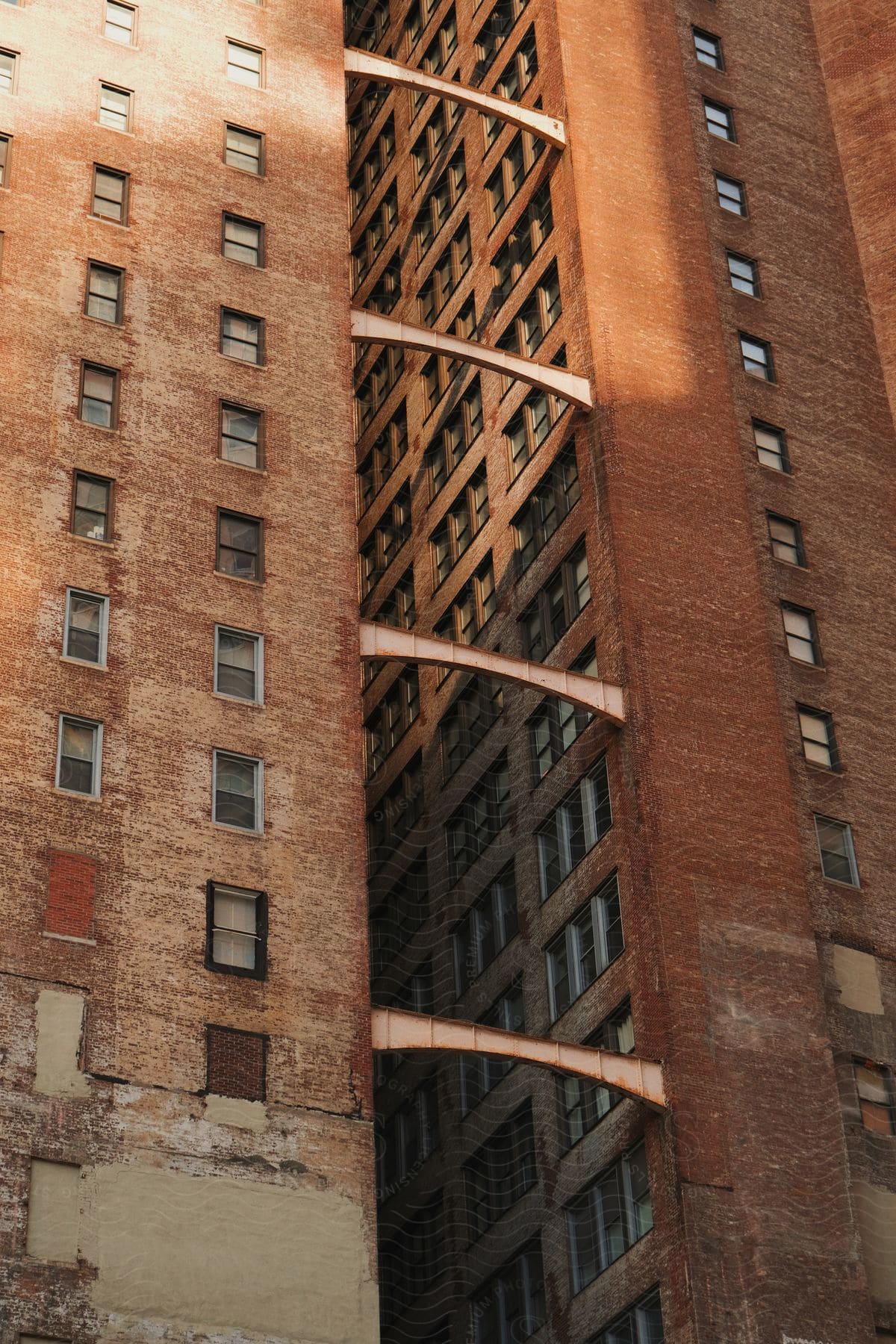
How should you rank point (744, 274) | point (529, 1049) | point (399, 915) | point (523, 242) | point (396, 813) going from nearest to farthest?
point (529, 1049), point (744, 274), point (523, 242), point (399, 915), point (396, 813)

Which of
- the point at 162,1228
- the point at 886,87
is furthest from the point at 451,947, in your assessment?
the point at 886,87

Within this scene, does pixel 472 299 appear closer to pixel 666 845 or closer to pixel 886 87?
pixel 886 87

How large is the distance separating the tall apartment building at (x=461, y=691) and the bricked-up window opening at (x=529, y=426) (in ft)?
0.71

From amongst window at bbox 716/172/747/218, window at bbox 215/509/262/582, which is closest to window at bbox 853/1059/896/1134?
window at bbox 215/509/262/582

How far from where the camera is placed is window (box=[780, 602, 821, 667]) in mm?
58031

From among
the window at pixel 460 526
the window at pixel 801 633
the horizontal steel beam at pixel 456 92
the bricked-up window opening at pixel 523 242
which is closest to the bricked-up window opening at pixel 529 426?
the window at pixel 460 526

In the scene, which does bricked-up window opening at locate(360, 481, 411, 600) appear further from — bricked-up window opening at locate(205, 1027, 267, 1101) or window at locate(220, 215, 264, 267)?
bricked-up window opening at locate(205, 1027, 267, 1101)

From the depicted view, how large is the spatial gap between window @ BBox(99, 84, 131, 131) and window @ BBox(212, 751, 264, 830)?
60.9 feet

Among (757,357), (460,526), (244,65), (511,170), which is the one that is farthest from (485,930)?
(244,65)

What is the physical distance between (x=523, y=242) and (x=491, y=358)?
944 cm

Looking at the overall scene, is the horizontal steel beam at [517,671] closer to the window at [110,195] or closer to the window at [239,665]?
the window at [239,665]

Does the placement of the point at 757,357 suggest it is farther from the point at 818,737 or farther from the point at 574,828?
the point at 574,828

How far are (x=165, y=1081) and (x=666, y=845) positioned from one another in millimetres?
14145

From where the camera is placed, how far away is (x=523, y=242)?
6700cm
